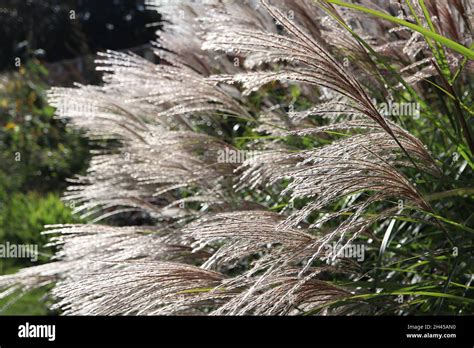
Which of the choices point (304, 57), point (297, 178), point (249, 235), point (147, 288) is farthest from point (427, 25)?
point (147, 288)

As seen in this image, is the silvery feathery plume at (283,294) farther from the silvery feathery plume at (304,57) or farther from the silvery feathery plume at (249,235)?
the silvery feathery plume at (304,57)

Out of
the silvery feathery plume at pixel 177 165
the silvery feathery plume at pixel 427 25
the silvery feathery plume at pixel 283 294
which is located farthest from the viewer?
the silvery feathery plume at pixel 177 165

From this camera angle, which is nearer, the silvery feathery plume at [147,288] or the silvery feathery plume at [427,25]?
the silvery feathery plume at [147,288]

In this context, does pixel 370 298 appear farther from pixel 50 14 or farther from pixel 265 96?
pixel 50 14

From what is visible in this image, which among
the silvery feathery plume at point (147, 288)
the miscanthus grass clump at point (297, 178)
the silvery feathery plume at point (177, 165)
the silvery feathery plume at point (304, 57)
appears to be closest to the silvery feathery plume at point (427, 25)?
the miscanthus grass clump at point (297, 178)

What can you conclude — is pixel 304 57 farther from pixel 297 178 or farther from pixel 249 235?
pixel 249 235

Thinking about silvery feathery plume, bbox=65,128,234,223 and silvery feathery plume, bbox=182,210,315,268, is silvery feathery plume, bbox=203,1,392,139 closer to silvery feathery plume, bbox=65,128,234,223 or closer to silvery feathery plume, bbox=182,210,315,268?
silvery feathery plume, bbox=182,210,315,268

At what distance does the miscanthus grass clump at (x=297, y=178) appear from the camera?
1828 millimetres

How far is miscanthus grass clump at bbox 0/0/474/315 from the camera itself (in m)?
1.83

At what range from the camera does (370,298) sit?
2.07 m

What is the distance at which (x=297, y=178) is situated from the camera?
179 cm
